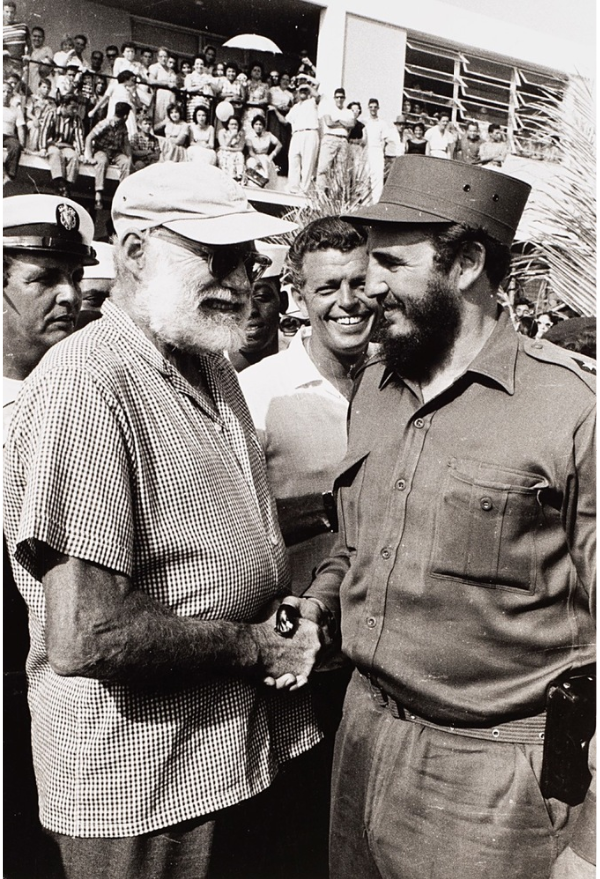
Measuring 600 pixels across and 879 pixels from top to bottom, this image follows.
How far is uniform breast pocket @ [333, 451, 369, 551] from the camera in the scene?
2.34 m

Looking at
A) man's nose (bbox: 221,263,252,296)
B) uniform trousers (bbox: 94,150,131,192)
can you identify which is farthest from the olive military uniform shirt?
uniform trousers (bbox: 94,150,131,192)

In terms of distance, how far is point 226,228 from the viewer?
2.10 m

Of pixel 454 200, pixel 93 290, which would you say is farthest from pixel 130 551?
pixel 93 290

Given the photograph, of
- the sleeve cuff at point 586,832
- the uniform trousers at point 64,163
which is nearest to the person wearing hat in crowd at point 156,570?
the sleeve cuff at point 586,832

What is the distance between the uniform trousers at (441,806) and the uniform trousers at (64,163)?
7249 millimetres

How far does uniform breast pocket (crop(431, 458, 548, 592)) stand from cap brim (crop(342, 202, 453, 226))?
26.2 inches

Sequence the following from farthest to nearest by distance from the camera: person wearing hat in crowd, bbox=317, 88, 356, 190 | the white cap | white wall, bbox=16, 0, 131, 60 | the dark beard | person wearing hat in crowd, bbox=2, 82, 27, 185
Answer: person wearing hat in crowd, bbox=2, 82, 27, 185 → white wall, bbox=16, 0, 131, 60 → person wearing hat in crowd, bbox=317, 88, 356, 190 → the white cap → the dark beard

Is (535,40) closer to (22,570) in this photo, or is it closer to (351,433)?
(351,433)

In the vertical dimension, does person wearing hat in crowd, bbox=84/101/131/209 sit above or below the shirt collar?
above

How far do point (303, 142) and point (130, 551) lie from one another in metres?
5.96

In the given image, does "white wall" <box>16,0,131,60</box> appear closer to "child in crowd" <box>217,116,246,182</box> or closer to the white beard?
"child in crowd" <box>217,116,246,182</box>

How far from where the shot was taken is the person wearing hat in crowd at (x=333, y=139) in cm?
645

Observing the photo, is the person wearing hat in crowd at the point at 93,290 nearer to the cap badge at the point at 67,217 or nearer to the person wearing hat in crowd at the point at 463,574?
the cap badge at the point at 67,217

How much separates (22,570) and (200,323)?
2.51 ft
